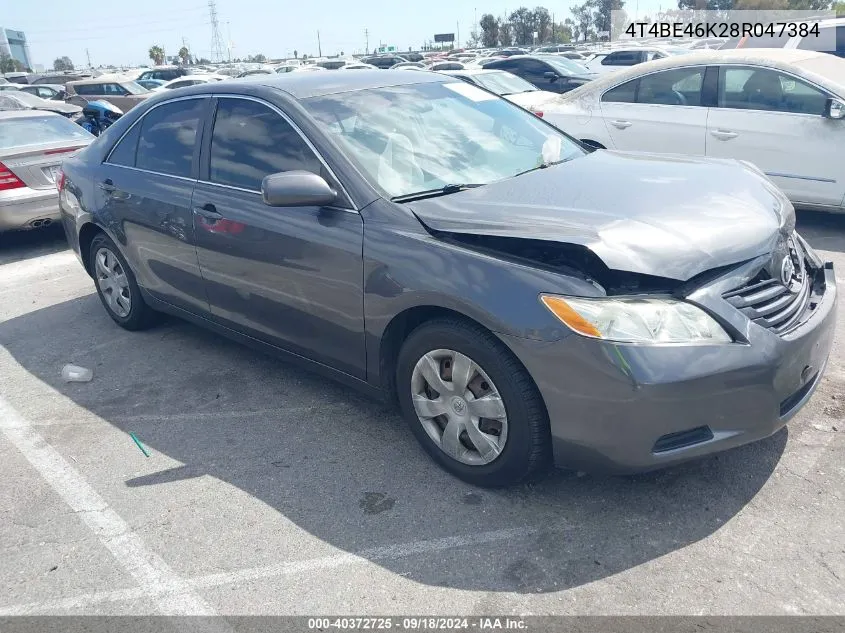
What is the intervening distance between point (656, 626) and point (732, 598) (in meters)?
0.31

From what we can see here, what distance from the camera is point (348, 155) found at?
362 centimetres

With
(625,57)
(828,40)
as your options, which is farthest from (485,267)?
(625,57)

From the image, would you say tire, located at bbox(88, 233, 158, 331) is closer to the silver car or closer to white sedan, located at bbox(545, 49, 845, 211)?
the silver car

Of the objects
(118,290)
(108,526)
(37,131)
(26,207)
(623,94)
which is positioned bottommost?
(108,526)

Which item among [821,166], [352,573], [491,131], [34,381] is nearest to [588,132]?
[821,166]

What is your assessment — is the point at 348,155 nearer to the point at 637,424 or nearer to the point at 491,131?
the point at 491,131

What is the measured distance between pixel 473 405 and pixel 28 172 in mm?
6889

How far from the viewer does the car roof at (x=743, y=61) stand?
6.91m

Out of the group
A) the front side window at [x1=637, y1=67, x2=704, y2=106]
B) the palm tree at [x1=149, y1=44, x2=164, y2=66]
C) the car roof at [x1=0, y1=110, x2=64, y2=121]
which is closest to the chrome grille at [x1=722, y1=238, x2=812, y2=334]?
the front side window at [x1=637, y1=67, x2=704, y2=106]

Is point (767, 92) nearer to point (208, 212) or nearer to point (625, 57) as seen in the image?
point (208, 212)

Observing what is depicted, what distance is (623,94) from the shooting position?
26.1 ft

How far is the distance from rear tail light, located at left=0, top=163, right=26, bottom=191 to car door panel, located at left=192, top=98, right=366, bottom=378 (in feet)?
15.6

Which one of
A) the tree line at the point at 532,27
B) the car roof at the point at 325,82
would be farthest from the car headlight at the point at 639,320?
the tree line at the point at 532,27

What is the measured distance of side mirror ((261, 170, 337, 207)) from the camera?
11.2 feet
